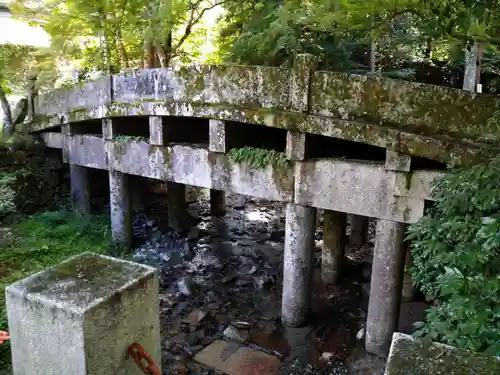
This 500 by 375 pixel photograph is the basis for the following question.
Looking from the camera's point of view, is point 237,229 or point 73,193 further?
point 237,229

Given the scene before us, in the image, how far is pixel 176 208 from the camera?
40.0ft

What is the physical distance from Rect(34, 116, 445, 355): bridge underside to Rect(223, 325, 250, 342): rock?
2.72 feet

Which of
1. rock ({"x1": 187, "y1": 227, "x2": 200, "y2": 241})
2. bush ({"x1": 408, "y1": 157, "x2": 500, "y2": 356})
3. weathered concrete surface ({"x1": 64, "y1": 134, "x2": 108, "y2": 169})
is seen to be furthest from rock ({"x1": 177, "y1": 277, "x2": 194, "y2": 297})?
bush ({"x1": 408, "y1": 157, "x2": 500, "y2": 356})

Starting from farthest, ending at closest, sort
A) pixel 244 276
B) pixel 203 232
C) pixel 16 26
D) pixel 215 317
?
pixel 16 26 < pixel 203 232 < pixel 244 276 < pixel 215 317

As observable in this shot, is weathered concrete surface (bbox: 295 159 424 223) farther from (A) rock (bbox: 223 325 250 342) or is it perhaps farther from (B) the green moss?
(B) the green moss

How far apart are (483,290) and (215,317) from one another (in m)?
5.55

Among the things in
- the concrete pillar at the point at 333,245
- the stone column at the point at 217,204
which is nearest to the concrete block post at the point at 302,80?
the concrete pillar at the point at 333,245

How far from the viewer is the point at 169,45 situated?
44.4 ft

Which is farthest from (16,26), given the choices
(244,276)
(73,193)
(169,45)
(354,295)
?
(354,295)

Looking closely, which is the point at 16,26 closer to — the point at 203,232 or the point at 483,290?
the point at 203,232

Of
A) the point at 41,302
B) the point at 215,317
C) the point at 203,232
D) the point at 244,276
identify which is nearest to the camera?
the point at 41,302

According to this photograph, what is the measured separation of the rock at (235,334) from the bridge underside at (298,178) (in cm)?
83

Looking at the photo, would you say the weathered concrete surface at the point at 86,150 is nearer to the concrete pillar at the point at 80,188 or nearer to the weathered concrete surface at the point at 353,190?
the concrete pillar at the point at 80,188

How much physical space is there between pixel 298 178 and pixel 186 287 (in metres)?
3.77
